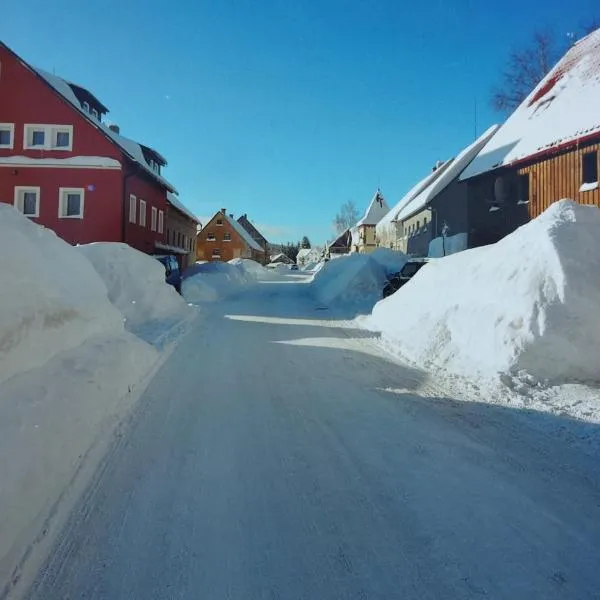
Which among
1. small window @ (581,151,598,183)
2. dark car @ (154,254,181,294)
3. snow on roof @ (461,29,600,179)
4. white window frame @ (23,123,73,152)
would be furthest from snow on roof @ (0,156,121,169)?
small window @ (581,151,598,183)

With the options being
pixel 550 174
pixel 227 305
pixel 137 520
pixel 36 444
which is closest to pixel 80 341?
pixel 36 444

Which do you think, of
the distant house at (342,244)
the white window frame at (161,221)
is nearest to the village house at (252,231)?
the distant house at (342,244)

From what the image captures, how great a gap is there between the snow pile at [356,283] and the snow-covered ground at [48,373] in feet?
35.5

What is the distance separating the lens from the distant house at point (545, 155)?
48.3ft

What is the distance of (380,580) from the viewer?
268cm

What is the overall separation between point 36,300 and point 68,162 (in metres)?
21.1

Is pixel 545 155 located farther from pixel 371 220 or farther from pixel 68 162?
pixel 371 220

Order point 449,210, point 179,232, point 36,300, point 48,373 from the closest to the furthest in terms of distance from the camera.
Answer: point 48,373, point 36,300, point 449,210, point 179,232

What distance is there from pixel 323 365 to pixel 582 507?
15.8 feet

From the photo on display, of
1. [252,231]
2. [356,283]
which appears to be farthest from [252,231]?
[356,283]

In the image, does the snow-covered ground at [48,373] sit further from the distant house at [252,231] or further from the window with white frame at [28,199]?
the distant house at [252,231]

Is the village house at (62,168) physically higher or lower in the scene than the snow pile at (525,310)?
higher

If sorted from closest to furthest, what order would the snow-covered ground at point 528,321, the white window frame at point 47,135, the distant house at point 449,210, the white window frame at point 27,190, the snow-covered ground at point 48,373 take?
the snow-covered ground at point 48,373, the snow-covered ground at point 528,321, the distant house at point 449,210, the white window frame at point 47,135, the white window frame at point 27,190

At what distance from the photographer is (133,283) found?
41.5ft
